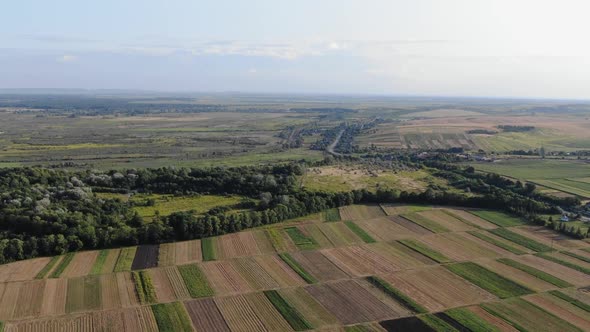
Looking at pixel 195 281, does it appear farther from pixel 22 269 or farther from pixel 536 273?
pixel 536 273

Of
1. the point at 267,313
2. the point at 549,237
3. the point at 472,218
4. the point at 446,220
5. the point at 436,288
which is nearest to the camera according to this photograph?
the point at 267,313

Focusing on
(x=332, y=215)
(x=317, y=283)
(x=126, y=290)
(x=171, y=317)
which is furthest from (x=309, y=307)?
(x=332, y=215)

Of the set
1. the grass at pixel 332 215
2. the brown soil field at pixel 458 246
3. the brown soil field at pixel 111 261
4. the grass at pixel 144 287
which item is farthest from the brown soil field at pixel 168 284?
the brown soil field at pixel 458 246

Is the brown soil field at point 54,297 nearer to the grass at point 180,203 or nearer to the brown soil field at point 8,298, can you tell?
the brown soil field at point 8,298

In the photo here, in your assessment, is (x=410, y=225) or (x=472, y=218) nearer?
(x=410, y=225)

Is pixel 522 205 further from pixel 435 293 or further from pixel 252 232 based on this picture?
pixel 252 232

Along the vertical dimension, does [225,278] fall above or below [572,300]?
above

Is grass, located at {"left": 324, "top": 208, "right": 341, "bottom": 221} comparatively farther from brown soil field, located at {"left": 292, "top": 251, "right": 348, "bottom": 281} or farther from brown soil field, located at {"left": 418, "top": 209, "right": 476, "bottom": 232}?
brown soil field, located at {"left": 292, "top": 251, "right": 348, "bottom": 281}
